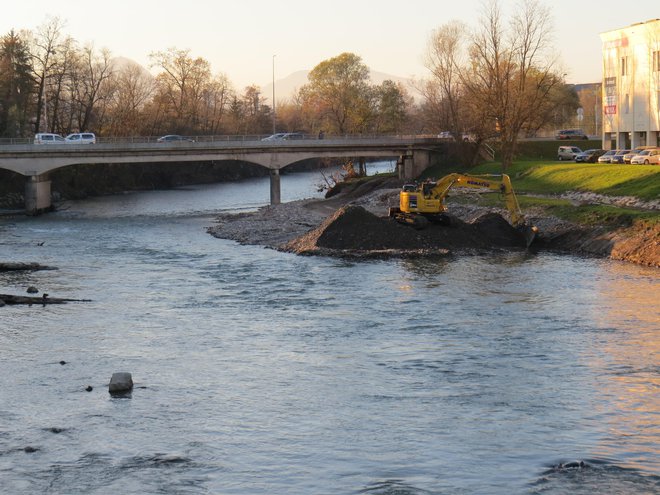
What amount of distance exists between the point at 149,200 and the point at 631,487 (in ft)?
286

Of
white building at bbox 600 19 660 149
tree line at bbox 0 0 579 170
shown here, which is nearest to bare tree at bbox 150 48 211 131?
tree line at bbox 0 0 579 170

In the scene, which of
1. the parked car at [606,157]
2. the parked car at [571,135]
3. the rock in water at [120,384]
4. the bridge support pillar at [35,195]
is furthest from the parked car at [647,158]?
the rock in water at [120,384]

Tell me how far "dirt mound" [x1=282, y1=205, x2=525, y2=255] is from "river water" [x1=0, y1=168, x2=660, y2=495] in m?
4.63

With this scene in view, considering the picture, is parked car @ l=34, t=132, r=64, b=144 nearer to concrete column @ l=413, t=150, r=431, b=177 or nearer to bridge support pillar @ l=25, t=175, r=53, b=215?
bridge support pillar @ l=25, t=175, r=53, b=215

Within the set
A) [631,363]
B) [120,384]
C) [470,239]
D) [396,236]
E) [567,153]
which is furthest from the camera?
[567,153]

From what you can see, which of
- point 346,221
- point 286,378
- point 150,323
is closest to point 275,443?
point 286,378

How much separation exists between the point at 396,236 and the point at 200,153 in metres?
41.7

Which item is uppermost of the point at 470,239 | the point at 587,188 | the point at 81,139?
the point at 81,139

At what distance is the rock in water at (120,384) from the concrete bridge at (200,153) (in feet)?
202

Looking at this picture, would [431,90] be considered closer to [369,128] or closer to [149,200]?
[369,128]

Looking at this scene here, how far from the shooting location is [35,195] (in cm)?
8175

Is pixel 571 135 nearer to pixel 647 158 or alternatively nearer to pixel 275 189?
pixel 275 189

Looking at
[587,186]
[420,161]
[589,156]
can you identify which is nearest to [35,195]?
[420,161]

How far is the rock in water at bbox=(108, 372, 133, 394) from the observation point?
2297 centimetres
